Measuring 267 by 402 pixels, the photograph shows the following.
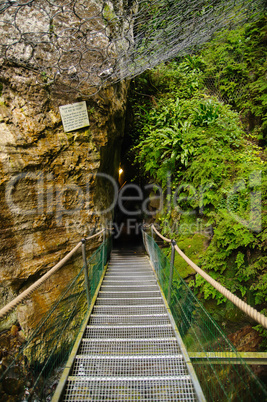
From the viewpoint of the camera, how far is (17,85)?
3.79m

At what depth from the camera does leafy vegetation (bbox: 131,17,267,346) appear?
3.79 m

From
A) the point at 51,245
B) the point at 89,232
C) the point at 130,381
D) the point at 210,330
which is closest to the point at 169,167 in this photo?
the point at 89,232

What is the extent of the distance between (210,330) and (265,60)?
24.6 ft

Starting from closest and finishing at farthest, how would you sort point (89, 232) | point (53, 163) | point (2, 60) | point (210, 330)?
point (210, 330) → point (2, 60) → point (53, 163) → point (89, 232)

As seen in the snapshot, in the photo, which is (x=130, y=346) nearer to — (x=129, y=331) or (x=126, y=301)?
(x=129, y=331)

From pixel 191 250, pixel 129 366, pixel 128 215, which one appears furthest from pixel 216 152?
pixel 128 215

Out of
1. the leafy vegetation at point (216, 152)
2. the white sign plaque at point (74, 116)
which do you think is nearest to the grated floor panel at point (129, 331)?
the leafy vegetation at point (216, 152)

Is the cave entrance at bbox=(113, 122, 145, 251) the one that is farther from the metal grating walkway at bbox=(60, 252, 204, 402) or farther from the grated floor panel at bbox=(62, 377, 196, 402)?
the grated floor panel at bbox=(62, 377, 196, 402)

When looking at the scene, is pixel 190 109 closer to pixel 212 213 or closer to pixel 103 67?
pixel 103 67

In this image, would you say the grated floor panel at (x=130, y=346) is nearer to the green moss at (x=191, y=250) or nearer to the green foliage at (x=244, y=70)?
the green moss at (x=191, y=250)

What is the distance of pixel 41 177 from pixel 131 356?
3.61m

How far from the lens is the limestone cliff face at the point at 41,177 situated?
12.4ft

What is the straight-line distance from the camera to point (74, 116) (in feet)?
13.9

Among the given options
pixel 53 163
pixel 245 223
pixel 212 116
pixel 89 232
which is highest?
pixel 212 116
